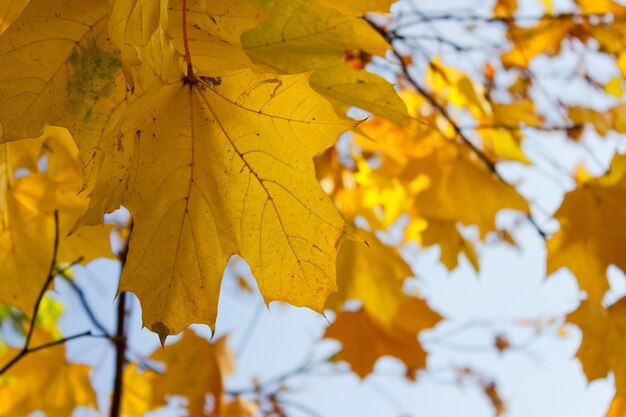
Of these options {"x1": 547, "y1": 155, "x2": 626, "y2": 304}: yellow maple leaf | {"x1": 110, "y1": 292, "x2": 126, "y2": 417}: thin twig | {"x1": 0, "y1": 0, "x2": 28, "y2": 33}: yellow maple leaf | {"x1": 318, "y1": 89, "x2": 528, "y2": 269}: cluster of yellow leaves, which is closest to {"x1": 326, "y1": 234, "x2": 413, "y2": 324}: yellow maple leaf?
{"x1": 318, "y1": 89, "x2": 528, "y2": 269}: cluster of yellow leaves

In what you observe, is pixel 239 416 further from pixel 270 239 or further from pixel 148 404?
pixel 270 239

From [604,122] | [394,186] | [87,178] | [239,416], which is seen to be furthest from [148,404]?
[604,122]

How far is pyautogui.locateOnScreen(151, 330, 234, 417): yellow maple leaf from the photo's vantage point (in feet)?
6.13

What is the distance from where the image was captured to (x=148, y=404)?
1850 mm

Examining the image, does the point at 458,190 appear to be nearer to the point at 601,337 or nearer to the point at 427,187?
the point at 427,187

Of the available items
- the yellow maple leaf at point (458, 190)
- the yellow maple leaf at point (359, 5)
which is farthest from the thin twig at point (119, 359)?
the yellow maple leaf at point (458, 190)

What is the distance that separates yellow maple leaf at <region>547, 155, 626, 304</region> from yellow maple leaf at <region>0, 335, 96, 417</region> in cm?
132

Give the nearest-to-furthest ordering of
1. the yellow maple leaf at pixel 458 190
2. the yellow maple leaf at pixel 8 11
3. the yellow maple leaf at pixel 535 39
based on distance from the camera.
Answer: the yellow maple leaf at pixel 8 11 → the yellow maple leaf at pixel 458 190 → the yellow maple leaf at pixel 535 39

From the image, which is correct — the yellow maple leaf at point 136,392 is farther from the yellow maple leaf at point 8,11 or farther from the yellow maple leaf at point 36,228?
the yellow maple leaf at point 8,11

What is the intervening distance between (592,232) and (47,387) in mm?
1542

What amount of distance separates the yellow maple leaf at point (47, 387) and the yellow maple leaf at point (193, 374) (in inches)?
9.3

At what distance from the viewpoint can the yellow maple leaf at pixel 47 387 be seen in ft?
5.41

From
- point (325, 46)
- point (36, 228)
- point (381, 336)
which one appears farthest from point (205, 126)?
point (381, 336)

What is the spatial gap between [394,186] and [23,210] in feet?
4.20
